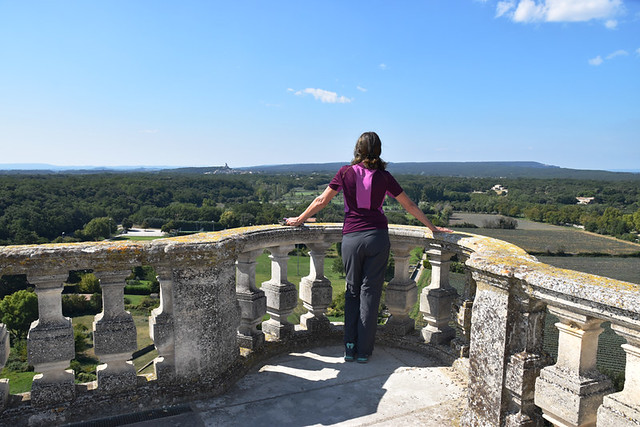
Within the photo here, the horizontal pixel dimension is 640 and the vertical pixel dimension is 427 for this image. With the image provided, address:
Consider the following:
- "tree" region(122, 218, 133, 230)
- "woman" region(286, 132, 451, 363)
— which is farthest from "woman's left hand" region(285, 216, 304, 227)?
"tree" region(122, 218, 133, 230)

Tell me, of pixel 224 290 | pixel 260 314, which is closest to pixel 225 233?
pixel 224 290

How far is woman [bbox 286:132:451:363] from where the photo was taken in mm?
4680

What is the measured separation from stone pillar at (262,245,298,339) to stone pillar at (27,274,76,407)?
90.3 inches

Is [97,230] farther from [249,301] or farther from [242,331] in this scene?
[249,301]

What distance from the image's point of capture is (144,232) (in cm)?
10012

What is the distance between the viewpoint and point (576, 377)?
3047mm

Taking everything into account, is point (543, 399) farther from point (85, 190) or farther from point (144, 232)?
point (85, 190)

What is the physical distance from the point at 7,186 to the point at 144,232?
33353 millimetres

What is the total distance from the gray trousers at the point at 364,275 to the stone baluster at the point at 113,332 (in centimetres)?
214

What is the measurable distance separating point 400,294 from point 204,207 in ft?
378

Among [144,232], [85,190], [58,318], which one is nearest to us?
[58,318]

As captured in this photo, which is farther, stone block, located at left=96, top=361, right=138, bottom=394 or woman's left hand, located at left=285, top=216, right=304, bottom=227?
woman's left hand, located at left=285, top=216, right=304, bottom=227

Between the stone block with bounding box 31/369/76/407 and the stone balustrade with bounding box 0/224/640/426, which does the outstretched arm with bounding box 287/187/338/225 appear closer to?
the stone balustrade with bounding box 0/224/640/426

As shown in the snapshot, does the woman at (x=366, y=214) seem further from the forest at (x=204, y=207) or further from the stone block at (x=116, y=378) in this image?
the forest at (x=204, y=207)
